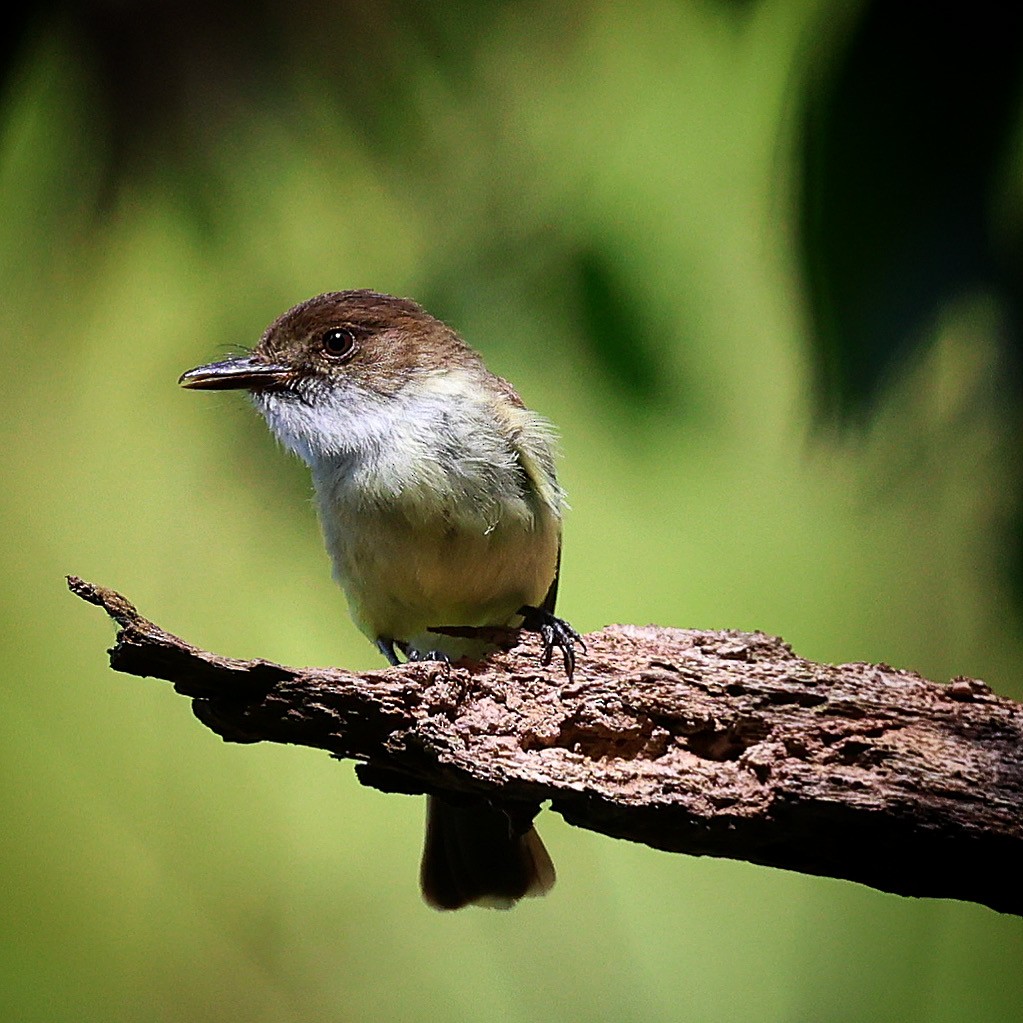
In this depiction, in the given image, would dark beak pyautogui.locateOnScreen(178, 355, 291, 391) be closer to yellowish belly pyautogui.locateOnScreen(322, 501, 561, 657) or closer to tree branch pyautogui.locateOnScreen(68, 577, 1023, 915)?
yellowish belly pyautogui.locateOnScreen(322, 501, 561, 657)

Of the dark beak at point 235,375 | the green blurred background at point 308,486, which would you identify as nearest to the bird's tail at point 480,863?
the green blurred background at point 308,486

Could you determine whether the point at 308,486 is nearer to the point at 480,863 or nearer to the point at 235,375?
the point at 235,375

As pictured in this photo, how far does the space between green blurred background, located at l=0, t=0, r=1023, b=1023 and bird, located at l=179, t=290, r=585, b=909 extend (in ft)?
1.25

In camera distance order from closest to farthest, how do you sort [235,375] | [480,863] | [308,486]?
[235,375], [480,863], [308,486]

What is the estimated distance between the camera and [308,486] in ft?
7.97

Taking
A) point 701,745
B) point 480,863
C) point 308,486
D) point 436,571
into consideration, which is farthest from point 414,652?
point 701,745

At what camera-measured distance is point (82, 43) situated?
87.5 inches

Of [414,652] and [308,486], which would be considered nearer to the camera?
[414,652]

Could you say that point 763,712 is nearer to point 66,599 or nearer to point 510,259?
point 510,259

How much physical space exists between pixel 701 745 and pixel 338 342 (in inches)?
38.9

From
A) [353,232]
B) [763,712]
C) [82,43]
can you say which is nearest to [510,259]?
[353,232]

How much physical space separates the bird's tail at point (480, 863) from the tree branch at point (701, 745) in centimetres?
62

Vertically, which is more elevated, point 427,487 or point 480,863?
point 427,487

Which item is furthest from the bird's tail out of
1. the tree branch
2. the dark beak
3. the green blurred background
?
the dark beak
